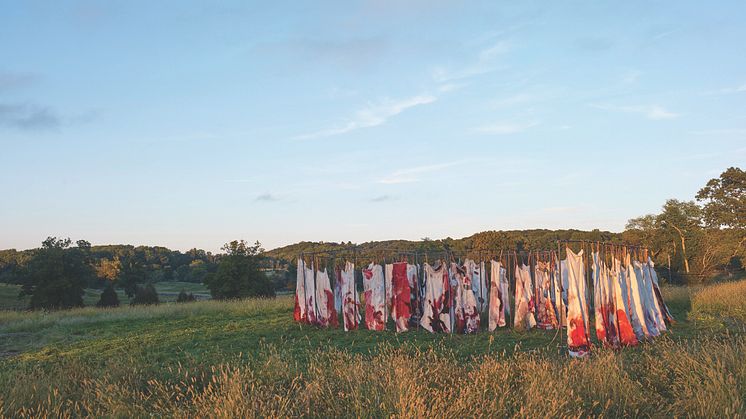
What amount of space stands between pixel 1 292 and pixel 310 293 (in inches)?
1560

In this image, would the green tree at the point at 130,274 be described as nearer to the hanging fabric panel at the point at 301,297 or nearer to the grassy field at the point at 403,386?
the hanging fabric panel at the point at 301,297

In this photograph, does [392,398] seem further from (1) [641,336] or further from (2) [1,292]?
(2) [1,292]

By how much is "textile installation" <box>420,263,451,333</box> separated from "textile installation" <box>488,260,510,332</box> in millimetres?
1292

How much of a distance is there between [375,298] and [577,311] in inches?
223

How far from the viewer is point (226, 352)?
1165cm

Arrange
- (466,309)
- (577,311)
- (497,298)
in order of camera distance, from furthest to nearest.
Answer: (497,298), (466,309), (577,311)

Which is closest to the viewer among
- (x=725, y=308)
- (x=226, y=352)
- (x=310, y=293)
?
(x=226, y=352)

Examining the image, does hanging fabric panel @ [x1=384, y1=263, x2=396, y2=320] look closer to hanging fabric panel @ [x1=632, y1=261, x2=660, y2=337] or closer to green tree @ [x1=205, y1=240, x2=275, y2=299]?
hanging fabric panel @ [x1=632, y1=261, x2=660, y2=337]

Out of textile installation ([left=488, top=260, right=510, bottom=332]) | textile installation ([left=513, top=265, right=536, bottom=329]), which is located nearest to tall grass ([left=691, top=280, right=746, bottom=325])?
textile installation ([left=513, top=265, right=536, bottom=329])

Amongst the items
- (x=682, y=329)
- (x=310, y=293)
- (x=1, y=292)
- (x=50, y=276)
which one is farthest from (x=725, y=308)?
(x=1, y=292)

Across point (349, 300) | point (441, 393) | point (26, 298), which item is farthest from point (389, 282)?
point (26, 298)

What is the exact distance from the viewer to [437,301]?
14.1 metres

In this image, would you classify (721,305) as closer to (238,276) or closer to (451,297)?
(451,297)

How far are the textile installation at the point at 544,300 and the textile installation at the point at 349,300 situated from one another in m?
4.75
